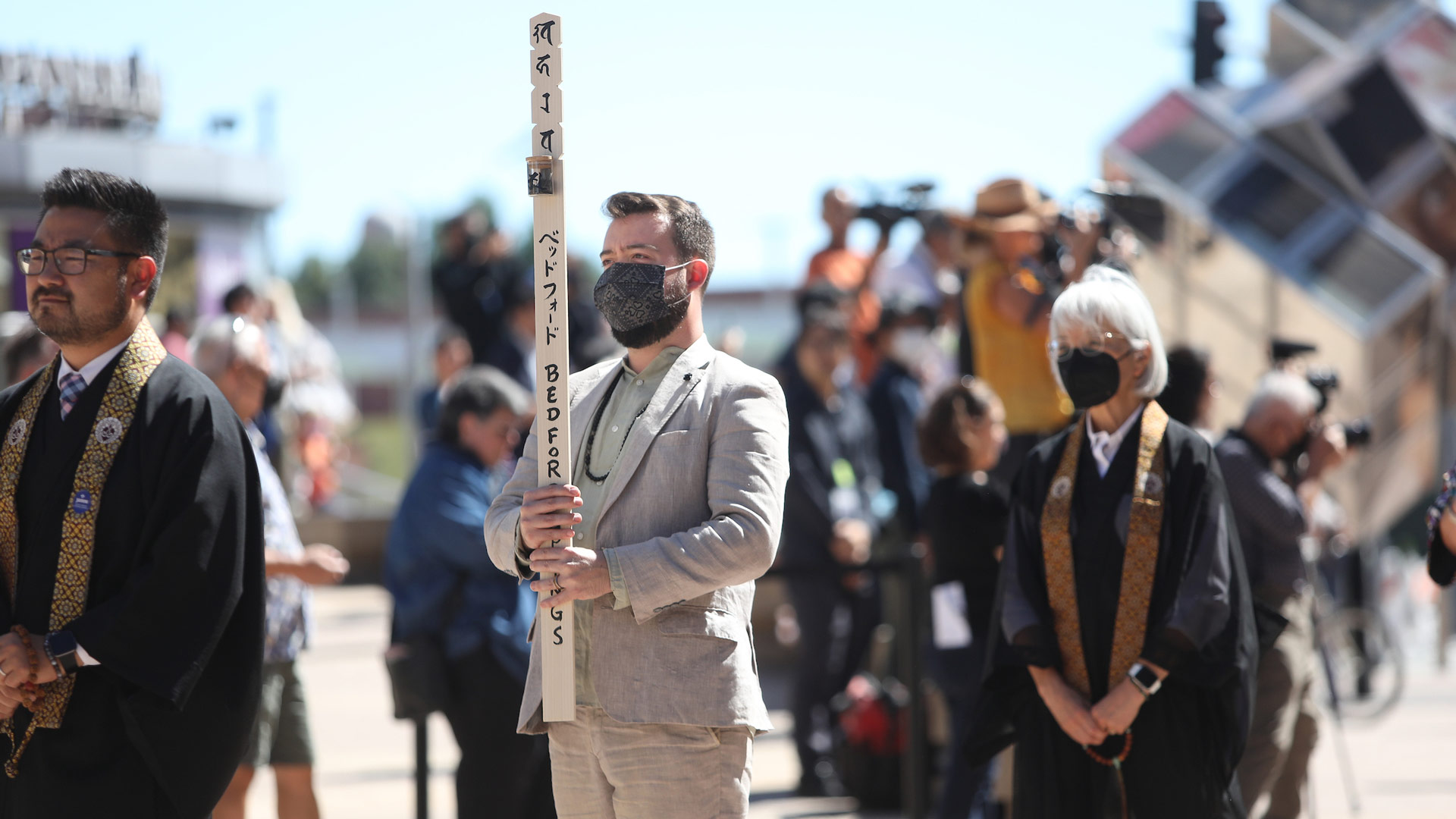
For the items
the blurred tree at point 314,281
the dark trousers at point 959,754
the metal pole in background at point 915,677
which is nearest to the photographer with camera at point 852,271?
the metal pole in background at point 915,677

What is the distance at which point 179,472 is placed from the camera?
3430 mm

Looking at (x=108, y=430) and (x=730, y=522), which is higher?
(x=108, y=430)

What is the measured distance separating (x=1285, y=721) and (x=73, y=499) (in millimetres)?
3907

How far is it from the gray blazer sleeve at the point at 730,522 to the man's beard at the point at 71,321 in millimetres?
1306

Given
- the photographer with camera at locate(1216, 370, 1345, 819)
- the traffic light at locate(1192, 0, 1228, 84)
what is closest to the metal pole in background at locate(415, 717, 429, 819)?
the photographer with camera at locate(1216, 370, 1345, 819)

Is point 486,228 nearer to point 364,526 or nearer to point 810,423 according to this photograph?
point 810,423

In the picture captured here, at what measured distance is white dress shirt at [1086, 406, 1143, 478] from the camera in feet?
13.1

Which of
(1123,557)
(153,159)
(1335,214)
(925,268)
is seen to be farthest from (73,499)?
(153,159)

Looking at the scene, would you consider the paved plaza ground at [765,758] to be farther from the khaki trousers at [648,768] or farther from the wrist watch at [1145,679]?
the wrist watch at [1145,679]

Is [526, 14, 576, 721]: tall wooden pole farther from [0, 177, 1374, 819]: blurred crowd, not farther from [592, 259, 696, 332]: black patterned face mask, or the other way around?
[0, 177, 1374, 819]: blurred crowd

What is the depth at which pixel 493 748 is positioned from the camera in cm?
517

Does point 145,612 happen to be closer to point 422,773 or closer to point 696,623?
point 696,623

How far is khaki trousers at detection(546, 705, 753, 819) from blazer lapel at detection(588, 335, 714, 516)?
0.46 metres

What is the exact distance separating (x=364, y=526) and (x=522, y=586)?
995 cm
